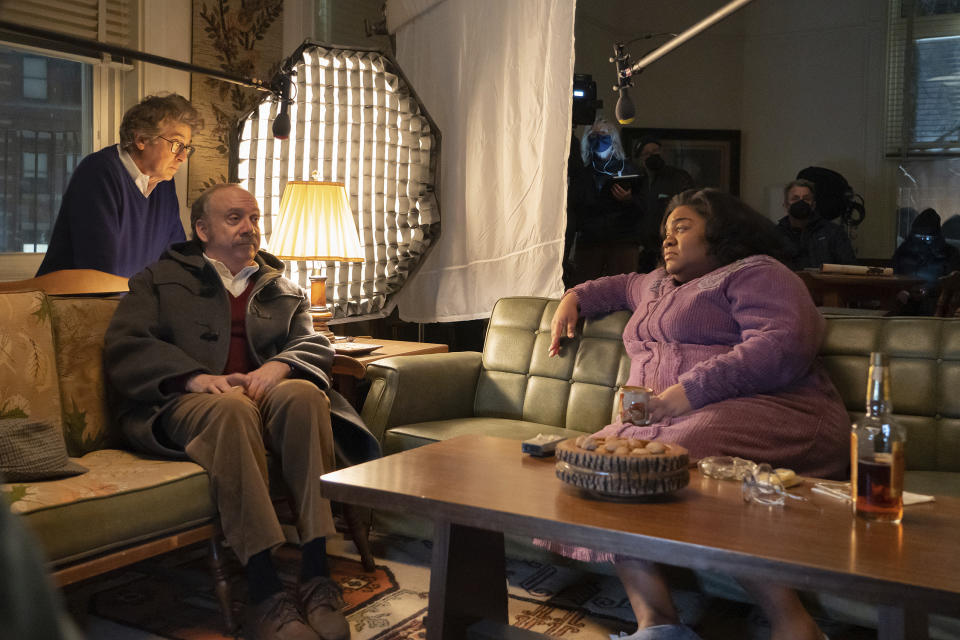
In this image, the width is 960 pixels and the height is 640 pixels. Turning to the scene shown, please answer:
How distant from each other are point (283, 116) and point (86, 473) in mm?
1446

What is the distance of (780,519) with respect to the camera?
1.53m

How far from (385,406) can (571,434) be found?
22.5 inches

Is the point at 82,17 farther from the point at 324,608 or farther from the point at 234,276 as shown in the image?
the point at 324,608

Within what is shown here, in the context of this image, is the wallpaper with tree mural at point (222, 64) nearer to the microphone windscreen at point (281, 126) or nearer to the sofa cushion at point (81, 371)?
the microphone windscreen at point (281, 126)

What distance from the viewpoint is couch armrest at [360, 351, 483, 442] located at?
109 inches

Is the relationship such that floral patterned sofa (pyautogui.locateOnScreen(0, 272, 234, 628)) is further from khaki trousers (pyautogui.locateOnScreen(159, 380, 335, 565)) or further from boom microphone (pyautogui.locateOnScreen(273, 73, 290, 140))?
boom microphone (pyautogui.locateOnScreen(273, 73, 290, 140))

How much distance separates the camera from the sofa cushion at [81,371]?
2.35 m

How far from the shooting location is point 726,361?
7.30 feet

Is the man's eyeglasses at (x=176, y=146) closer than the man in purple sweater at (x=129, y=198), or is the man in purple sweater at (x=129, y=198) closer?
the man in purple sweater at (x=129, y=198)

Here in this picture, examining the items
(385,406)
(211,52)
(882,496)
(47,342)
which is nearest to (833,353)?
(882,496)

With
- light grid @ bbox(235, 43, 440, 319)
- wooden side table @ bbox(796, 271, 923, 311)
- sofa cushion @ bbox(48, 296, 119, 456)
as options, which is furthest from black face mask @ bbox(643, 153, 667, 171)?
sofa cushion @ bbox(48, 296, 119, 456)

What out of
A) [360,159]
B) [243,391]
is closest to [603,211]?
[360,159]

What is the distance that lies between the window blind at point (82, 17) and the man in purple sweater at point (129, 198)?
31 centimetres

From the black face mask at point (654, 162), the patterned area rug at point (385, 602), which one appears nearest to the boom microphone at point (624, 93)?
the patterned area rug at point (385, 602)
